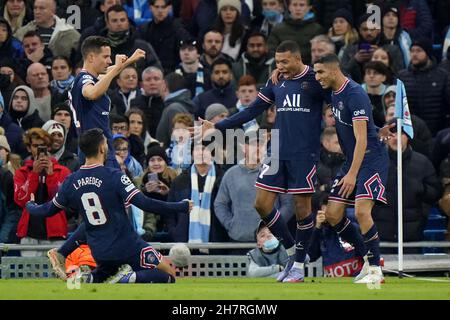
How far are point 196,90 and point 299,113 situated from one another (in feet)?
22.1

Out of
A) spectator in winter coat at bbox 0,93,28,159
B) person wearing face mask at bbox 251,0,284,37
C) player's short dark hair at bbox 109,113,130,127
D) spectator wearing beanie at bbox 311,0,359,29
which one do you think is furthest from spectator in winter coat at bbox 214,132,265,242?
spectator wearing beanie at bbox 311,0,359,29

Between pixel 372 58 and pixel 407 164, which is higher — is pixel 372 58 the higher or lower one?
the higher one

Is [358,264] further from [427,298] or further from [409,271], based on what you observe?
[427,298]

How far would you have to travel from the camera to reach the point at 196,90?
23734 mm

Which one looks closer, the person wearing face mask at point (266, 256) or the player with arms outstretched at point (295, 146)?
the player with arms outstretched at point (295, 146)

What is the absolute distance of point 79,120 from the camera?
1694 centimetres

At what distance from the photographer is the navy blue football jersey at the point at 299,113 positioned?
17141 mm

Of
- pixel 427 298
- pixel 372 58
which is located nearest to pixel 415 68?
pixel 372 58

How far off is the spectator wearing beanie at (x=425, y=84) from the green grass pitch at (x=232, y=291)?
5.93 metres

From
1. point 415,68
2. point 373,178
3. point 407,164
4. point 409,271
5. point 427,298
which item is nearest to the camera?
point 427,298

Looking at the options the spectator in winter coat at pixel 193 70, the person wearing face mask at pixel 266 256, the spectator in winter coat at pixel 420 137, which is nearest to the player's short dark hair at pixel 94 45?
the person wearing face mask at pixel 266 256

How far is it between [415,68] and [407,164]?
229 cm

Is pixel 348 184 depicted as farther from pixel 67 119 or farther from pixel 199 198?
pixel 67 119

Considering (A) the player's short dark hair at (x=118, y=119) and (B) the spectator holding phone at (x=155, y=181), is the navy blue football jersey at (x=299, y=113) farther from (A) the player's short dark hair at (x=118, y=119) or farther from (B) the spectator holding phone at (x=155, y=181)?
(A) the player's short dark hair at (x=118, y=119)
